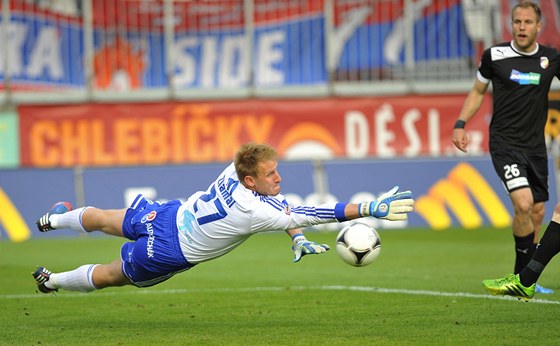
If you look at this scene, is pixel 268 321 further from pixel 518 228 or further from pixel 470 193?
pixel 470 193

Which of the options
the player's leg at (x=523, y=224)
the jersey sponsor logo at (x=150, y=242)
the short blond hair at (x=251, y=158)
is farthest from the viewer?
the player's leg at (x=523, y=224)

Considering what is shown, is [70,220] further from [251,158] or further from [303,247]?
[303,247]

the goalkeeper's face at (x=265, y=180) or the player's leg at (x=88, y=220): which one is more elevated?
the goalkeeper's face at (x=265, y=180)

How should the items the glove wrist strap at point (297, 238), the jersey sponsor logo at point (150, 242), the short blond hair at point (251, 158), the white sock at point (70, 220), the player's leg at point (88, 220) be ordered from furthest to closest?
→ the white sock at point (70, 220)
the player's leg at point (88, 220)
the jersey sponsor logo at point (150, 242)
the glove wrist strap at point (297, 238)
the short blond hair at point (251, 158)

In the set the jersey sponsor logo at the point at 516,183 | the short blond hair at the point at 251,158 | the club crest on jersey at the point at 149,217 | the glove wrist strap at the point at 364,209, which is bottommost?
the club crest on jersey at the point at 149,217

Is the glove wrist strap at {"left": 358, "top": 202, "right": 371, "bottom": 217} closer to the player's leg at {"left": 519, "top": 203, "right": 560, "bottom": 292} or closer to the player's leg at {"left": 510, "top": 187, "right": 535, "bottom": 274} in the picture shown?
the player's leg at {"left": 519, "top": 203, "right": 560, "bottom": 292}

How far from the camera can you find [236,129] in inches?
840

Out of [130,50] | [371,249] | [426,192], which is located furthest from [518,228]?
[130,50]

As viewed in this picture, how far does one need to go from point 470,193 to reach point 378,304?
30.8ft

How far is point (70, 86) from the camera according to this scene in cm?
2161

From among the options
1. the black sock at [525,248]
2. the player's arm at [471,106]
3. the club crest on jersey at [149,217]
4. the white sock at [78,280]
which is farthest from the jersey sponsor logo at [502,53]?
the white sock at [78,280]

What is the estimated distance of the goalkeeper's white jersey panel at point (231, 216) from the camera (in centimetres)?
858

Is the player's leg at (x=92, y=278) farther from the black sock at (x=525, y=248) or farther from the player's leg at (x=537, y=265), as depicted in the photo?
the black sock at (x=525, y=248)

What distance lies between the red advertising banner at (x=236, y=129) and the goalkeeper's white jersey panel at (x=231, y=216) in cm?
1201
